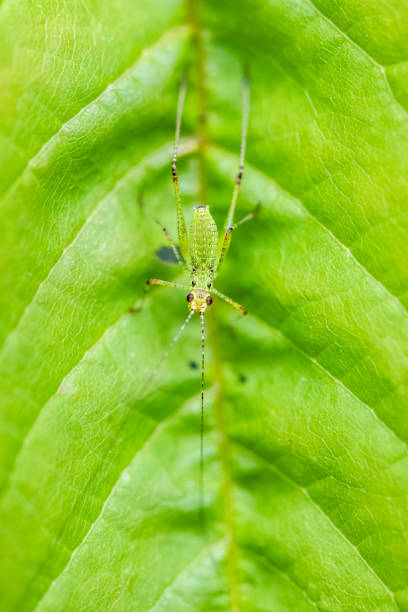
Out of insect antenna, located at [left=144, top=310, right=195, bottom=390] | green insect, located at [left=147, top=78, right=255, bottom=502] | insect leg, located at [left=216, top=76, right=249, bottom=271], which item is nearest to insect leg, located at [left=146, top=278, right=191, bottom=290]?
green insect, located at [left=147, top=78, right=255, bottom=502]

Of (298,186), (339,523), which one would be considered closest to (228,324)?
(298,186)

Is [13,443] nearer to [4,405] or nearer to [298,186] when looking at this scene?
[4,405]

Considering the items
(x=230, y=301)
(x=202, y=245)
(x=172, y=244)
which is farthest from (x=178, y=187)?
(x=230, y=301)

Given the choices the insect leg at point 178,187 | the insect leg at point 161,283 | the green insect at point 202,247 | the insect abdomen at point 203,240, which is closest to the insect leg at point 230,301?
the green insect at point 202,247

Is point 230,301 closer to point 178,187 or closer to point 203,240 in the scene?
point 203,240

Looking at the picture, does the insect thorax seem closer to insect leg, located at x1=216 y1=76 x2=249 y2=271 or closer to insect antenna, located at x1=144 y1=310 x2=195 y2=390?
insect leg, located at x1=216 y1=76 x2=249 y2=271

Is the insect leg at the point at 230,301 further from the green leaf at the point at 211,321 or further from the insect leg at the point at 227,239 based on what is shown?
the insect leg at the point at 227,239

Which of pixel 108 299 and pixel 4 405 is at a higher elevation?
pixel 108 299
